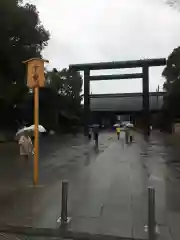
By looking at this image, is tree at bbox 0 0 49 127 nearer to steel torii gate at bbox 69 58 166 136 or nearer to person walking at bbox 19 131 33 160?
person walking at bbox 19 131 33 160

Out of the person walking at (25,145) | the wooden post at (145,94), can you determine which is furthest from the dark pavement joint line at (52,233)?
the wooden post at (145,94)

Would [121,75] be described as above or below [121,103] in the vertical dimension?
above

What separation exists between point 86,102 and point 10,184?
54.5 meters

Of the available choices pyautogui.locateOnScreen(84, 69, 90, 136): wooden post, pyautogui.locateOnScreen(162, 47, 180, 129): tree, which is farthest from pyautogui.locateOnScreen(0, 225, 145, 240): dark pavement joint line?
pyautogui.locateOnScreen(84, 69, 90, 136): wooden post

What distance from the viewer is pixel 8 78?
3572 cm

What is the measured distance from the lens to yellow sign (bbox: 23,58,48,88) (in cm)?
1131

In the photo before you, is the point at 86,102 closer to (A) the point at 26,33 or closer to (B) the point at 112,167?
(A) the point at 26,33

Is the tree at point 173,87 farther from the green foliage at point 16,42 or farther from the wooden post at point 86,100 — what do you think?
the green foliage at point 16,42

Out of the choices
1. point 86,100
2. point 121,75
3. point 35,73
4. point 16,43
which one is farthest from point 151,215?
point 121,75

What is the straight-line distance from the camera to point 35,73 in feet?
37.2

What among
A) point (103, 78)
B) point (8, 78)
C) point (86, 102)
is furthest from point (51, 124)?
point (8, 78)

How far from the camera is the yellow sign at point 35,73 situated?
1131cm

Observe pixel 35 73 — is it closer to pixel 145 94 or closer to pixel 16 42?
pixel 16 42

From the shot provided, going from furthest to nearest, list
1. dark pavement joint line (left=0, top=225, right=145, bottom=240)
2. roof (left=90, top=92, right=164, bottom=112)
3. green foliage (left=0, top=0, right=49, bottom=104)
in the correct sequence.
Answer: roof (left=90, top=92, right=164, bottom=112) → green foliage (left=0, top=0, right=49, bottom=104) → dark pavement joint line (left=0, top=225, right=145, bottom=240)
